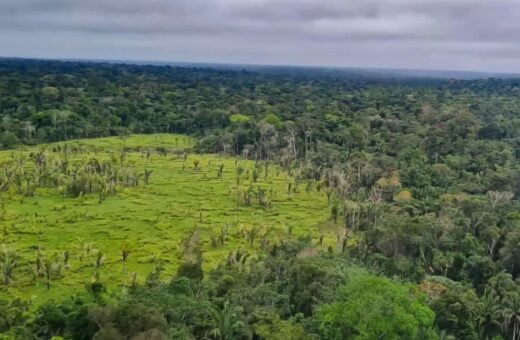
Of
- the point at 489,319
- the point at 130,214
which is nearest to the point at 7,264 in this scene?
the point at 130,214

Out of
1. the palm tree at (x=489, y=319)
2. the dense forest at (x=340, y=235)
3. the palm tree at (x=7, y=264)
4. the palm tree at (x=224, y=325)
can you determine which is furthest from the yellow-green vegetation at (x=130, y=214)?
the palm tree at (x=489, y=319)

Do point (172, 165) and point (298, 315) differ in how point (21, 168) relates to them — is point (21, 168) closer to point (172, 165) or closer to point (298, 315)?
point (172, 165)

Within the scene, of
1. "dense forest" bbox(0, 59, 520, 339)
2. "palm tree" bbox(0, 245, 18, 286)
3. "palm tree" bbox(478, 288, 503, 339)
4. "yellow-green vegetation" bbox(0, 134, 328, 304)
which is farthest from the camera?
"yellow-green vegetation" bbox(0, 134, 328, 304)

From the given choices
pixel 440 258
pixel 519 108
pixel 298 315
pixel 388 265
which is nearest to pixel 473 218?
pixel 440 258

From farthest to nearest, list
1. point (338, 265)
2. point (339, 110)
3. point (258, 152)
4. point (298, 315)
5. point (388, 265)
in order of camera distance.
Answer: point (339, 110) < point (258, 152) < point (388, 265) < point (338, 265) < point (298, 315)

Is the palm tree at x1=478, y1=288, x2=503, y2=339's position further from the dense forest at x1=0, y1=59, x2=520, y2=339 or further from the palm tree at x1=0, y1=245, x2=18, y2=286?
the palm tree at x1=0, y1=245, x2=18, y2=286

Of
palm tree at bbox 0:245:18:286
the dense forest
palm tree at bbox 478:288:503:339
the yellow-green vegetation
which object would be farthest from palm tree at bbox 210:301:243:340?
palm tree at bbox 0:245:18:286

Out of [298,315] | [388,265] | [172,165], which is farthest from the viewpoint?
[172,165]
